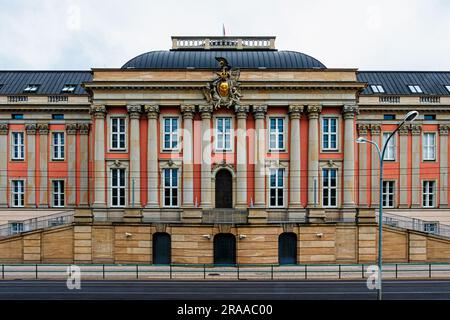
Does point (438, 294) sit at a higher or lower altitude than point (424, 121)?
lower

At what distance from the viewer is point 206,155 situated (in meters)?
43.6

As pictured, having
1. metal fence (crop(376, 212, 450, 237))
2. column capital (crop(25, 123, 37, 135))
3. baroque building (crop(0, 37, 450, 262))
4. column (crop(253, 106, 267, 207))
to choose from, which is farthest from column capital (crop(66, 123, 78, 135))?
metal fence (crop(376, 212, 450, 237))

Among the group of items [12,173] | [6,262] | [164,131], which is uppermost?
[164,131]

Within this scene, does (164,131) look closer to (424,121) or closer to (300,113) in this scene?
(300,113)

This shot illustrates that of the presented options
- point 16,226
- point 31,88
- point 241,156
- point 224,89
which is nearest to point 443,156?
point 241,156

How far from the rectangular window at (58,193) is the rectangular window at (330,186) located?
29.3 meters

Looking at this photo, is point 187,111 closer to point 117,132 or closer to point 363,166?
point 117,132

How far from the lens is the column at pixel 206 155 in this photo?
43.1 m

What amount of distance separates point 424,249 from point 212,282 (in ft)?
67.4

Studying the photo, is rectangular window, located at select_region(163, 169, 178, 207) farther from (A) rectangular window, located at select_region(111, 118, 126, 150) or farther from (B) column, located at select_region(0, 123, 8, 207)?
(B) column, located at select_region(0, 123, 8, 207)

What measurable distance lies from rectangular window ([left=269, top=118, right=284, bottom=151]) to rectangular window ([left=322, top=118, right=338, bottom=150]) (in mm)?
4029

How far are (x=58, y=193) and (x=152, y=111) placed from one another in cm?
1726
